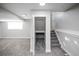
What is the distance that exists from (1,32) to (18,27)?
180 centimetres

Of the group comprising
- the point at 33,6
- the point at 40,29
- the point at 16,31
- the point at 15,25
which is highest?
the point at 33,6

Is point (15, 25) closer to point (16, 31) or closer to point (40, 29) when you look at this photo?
point (16, 31)

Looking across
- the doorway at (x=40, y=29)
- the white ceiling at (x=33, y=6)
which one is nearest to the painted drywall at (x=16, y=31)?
the doorway at (x=40, y=29)

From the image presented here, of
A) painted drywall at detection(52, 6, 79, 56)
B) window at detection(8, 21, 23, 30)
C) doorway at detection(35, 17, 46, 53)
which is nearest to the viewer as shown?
painted drywall at detection(52, 6, 79, 56)

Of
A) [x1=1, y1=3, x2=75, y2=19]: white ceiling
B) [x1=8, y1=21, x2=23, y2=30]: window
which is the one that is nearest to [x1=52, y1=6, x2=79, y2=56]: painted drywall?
[x1=1, y1=3, x2=75, y2=19]: white ceiling

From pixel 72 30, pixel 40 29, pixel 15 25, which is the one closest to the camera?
pixel 72 30

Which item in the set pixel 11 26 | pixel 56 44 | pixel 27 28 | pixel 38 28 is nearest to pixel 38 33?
pixel 38 28

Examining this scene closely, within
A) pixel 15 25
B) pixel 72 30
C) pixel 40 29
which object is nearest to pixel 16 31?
pixel 15 25

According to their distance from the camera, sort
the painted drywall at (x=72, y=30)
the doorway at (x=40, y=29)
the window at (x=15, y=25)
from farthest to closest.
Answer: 1. the window at (x=15, y=25)
2. the doorway at (x=40, y=29)
3. the painted drywall at (x=72, y=30)

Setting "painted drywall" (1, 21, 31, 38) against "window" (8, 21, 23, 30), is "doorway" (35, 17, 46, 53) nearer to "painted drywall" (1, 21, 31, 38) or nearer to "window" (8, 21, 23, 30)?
"painted drywall" (1, 21, 31, 38)

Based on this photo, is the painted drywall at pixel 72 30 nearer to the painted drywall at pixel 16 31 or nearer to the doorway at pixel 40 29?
the doorway at pixel 40 29

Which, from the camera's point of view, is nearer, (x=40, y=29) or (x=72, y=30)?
(x=72, y=30)

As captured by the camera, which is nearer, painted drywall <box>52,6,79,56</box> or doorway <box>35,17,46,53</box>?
painted drywall <box>52,6,79,56</box>

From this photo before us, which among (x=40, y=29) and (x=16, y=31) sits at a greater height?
(x=40, y=29)
